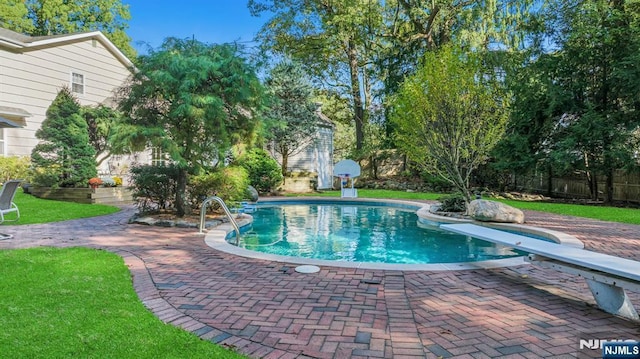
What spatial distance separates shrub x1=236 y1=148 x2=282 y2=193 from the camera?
16062mm

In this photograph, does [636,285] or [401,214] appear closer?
[636,285]

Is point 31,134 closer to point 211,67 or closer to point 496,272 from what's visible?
point 211,67

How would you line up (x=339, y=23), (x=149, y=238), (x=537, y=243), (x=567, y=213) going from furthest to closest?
(x=339, y=23), (x=567, y=213), (x=149, y=238), (x=537, y=243)

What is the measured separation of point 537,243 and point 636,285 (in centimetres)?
145

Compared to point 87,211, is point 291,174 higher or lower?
higher

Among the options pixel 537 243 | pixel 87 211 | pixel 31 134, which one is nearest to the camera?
pixel 537 243

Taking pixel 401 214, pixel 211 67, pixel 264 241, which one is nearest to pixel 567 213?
pixel 401 214

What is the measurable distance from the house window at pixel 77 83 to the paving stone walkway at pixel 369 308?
1289 centimetres

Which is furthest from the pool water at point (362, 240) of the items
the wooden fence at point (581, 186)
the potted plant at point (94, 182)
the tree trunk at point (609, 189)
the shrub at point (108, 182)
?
the wooden fence at point (581, 186)

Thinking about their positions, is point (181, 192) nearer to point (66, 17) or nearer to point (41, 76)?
point (41, 76)

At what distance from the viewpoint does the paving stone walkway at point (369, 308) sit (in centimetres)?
270

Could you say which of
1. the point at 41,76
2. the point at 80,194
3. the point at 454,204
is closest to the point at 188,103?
the point at 80,194

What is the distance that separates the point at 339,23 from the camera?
1934 centimetres

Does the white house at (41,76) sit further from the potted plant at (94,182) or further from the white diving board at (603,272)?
the white diving board at (603,272)
